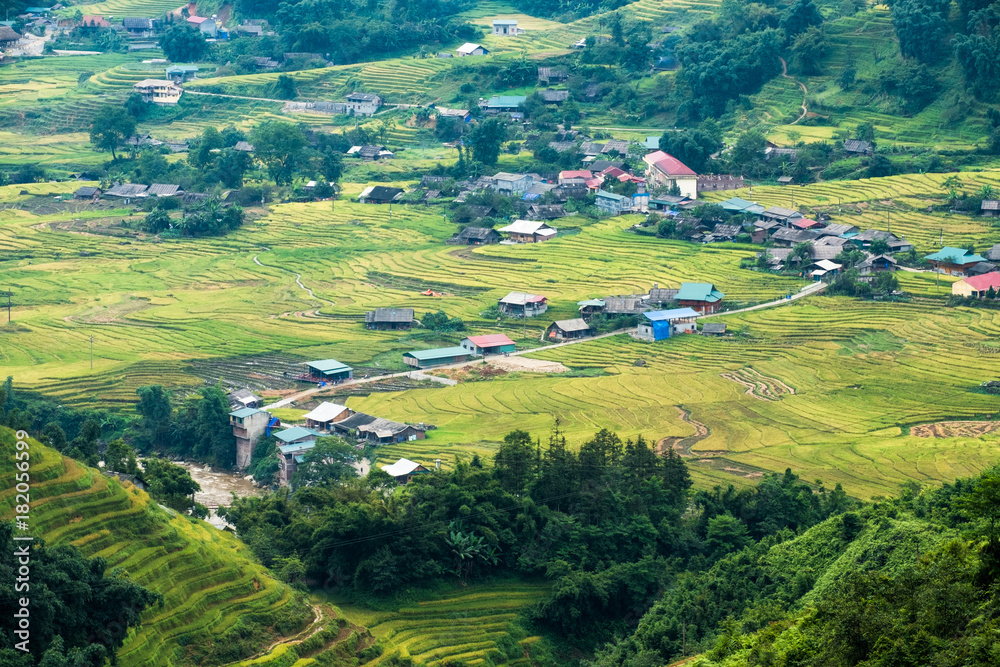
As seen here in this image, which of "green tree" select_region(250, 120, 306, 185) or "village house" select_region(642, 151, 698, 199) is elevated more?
"green tree" select_region(250, 120, 306, 185)

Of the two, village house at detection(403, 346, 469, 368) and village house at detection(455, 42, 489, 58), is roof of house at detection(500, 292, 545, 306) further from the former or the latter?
village house at detection(455, 42, 489, 58)

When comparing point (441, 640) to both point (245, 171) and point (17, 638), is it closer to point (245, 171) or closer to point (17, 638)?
point (17, 638)

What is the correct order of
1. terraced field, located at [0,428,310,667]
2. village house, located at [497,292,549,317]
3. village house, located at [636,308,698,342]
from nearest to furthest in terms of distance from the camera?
terraced field, located at [0,428,310,667], village house, located at [636,308,698,342], village house, located at [497,292,549,317]

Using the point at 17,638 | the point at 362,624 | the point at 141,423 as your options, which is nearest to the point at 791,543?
the point at 362,624

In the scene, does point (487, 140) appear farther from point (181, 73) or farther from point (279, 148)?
point (181, 73)

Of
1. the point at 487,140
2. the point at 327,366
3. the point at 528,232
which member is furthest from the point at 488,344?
the point at 487,140

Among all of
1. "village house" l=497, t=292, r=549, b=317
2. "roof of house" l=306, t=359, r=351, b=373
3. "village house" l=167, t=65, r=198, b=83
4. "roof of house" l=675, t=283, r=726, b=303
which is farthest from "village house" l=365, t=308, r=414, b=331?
"village house" l=167, t=65, r=198, b=83

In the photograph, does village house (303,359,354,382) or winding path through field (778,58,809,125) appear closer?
village house (303,359,354,382)

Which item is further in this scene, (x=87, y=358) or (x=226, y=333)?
(x=226, y=333)
